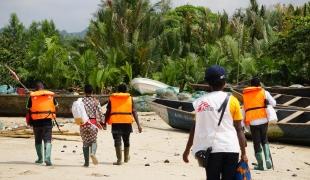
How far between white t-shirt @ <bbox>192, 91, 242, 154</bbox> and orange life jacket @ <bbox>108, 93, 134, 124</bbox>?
17.1ft

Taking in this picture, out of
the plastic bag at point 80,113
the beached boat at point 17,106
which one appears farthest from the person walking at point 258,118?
the beached boat at point 17,106

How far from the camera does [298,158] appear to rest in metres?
12.0

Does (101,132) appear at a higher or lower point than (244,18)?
lower

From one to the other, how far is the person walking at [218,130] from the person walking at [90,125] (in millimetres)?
4742

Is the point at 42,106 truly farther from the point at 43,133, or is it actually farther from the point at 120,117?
the point at 120,117

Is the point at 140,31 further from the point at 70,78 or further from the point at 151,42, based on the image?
the point at 70,78

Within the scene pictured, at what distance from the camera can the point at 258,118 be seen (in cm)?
991

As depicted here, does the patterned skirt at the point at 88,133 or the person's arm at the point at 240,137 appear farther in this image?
the patterned skirt at the point at 88,133

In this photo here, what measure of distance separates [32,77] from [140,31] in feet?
22.5

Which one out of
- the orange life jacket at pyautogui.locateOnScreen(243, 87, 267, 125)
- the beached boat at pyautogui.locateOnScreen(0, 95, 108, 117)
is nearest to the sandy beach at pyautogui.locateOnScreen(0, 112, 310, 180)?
the orange life jacket at pyautogui.locateOnScreen(243, 87, 267, 125)

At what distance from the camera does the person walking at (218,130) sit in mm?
4965

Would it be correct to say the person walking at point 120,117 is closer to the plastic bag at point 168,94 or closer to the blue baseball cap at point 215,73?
the blue baseball cap at point 215,73

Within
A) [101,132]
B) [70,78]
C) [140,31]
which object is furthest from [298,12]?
[101,132]

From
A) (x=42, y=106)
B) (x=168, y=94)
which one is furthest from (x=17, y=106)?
(x=42, y=106)
